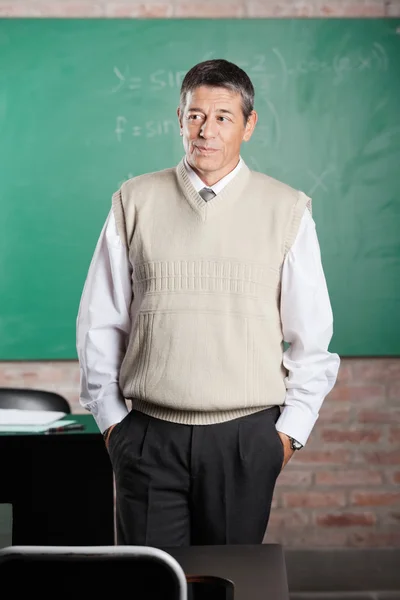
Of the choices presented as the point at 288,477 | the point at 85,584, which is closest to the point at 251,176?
the point at 85,584

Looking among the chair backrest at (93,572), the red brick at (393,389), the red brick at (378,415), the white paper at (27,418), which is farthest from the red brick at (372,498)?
the chair backrest at (93,572)

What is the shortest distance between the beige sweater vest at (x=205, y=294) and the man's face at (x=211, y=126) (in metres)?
0.07

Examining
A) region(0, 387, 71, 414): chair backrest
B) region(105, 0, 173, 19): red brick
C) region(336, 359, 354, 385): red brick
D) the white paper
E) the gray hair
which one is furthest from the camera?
region(336, 359, 354, 385): red brick

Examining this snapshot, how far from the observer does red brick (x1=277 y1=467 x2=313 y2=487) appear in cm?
371

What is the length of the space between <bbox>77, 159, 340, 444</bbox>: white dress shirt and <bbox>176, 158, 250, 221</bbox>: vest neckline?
0.01 m

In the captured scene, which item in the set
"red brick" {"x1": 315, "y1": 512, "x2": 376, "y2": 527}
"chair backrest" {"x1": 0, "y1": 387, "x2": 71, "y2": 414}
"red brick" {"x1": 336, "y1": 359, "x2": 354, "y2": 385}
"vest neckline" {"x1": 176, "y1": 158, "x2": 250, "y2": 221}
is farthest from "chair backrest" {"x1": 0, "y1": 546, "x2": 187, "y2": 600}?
"red brick" {"x1": 315, "y1": 512, "x2": 376, "y2": 527}

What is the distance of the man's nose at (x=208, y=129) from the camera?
184 cm

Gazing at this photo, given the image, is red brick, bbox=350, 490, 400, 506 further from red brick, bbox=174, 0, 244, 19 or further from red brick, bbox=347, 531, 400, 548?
red brick, bbox=174, 0, 244, 19

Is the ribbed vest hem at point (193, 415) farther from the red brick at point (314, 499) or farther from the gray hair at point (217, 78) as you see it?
the red brick at point (314, 499)

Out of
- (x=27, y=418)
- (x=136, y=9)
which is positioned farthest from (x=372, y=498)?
(x=136, y=9)

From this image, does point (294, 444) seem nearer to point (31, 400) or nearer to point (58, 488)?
point (58, 488)

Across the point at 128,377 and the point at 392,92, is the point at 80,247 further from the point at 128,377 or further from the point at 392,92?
the point at 128,377

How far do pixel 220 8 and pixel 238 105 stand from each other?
1.86 m

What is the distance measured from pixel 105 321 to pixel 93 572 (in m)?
0.97
